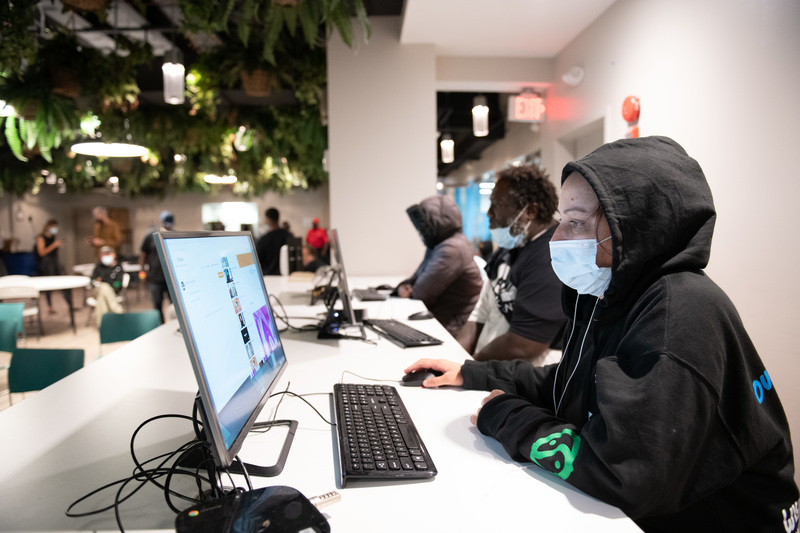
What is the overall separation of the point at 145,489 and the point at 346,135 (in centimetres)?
434

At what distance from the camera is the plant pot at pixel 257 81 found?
16.2 ft

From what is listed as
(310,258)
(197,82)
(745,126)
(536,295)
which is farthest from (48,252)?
(745,126)

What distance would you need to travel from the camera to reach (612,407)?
0.85 m

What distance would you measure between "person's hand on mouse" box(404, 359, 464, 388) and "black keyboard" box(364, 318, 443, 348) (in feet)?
1.61

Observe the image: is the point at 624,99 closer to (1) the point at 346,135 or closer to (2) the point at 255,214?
(1) the point at 346,135

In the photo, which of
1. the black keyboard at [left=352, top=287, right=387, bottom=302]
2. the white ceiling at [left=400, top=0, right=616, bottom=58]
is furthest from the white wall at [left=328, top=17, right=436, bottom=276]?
the black keyboard at [left=352, top=287, right=387, bottom=302]

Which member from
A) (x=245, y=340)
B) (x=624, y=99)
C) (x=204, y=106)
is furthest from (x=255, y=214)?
(x=245, y=340)

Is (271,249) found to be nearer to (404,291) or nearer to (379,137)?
(379,137)

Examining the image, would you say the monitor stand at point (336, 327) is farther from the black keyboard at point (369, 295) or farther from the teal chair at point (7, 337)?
the teal chair at point (7, 337)

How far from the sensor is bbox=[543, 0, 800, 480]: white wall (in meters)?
2.29

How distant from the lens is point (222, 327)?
948mm

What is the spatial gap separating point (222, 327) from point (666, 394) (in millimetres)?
812

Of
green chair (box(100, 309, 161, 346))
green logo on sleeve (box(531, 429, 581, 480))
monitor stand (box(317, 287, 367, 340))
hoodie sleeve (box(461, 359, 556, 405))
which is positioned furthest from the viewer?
green chair (box(100, 309, 161, 346))

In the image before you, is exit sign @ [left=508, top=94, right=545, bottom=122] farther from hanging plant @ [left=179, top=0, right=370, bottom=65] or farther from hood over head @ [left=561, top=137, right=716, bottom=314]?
hood over head @ [left=561, top=137, right=716, bottom=314]
